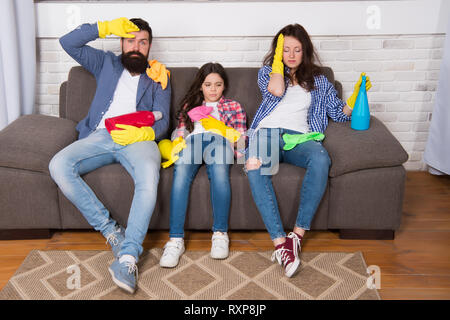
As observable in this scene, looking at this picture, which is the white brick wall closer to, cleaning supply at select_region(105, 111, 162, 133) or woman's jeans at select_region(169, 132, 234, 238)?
cleaning supply at select_region(105, 111, 162, 133)

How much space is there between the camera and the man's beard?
7.52 feet

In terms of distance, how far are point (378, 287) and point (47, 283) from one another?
1318 millimetres

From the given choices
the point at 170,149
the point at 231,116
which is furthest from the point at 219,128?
the point at 170,149

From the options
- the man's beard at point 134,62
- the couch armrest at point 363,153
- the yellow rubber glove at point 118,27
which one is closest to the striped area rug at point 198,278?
the couch armrest at point 363,153

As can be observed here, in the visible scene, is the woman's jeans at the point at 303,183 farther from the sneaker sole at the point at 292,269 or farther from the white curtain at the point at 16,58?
the white curtain at the point at 16,58

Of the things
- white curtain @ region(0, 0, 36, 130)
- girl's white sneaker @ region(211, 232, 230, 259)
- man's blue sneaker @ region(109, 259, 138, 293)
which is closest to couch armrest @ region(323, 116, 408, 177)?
girl's white sneaker @ region(211, 232, 230, 259)

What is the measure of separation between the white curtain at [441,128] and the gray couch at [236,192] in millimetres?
753

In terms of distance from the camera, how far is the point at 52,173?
198cm

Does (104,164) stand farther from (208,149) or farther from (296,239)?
(296,239)

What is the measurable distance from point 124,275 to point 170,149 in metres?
0.67

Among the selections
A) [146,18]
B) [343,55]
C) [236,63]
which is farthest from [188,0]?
[343,55]

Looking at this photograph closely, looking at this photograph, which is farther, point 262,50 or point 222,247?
point 262,50

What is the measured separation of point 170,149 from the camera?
2.17 m
